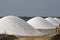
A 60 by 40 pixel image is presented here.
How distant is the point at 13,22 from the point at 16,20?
1.48 ft

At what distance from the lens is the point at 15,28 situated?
14414mm

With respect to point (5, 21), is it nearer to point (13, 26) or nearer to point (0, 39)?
point (13, 26)

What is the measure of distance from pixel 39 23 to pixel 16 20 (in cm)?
561

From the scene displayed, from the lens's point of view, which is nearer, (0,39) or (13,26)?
(0,39)

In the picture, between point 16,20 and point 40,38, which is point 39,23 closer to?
point 16,20

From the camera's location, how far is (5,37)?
10242 mm

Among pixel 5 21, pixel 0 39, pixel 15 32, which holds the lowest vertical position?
pixel 0 39

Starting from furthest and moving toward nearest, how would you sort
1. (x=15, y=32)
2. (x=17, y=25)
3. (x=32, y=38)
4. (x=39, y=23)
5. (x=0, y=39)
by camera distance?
(x=39, y=23) < (x=17, y=25) < (x=15, y=32) < (x=32, y=38) < (x=0, y=39)

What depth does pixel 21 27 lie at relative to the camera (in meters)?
14.6

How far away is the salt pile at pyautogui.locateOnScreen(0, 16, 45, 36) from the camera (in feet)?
45.5

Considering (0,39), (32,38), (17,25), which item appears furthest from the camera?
(17,25)

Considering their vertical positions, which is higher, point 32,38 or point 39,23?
point 39,23

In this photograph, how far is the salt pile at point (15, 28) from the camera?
45.5 ft

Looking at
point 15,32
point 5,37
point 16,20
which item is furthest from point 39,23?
point 5,37
